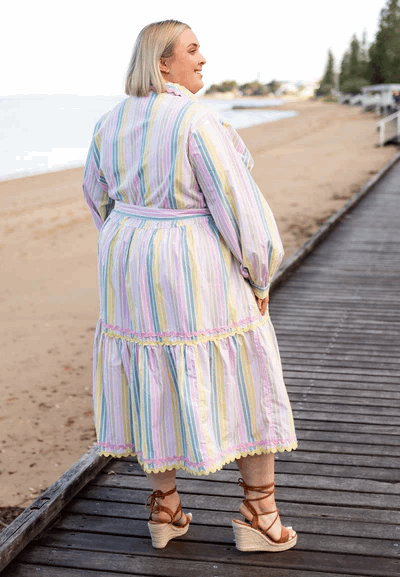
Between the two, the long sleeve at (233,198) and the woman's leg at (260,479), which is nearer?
the long sleeve at (233,198)

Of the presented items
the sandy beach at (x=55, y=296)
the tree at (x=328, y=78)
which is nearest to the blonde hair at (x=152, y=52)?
the sandy beach at (x=55, y=296)

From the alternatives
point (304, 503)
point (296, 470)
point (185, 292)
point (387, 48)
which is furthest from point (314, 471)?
point (387, 48)

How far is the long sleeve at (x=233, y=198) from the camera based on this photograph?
2.07 meters

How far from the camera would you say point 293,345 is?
189 inches

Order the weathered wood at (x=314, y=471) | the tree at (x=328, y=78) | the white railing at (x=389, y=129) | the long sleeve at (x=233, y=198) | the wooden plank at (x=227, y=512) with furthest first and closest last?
the tree at (x=328, y=78) → the white railing at (x=389, y=129) → the weathered wood at (x=314, y=471) → the wooden plank at (x=227, y=512) → the long sleeve at (x=233, y=198)

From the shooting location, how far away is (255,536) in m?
2.33

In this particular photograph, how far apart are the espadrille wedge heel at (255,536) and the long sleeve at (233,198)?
0.71m

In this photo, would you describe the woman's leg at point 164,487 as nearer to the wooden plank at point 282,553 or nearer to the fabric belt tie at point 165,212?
the wooden plank at point 282,553

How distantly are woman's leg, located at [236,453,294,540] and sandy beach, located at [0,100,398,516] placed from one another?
6.17ft

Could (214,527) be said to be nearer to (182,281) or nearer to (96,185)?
(182,281)

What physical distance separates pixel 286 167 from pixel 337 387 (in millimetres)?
20260

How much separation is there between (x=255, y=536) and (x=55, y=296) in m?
6.67

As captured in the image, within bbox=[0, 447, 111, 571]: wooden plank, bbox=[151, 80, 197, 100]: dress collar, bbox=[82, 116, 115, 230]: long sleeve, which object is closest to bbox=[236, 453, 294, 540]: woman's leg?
bbox=[0, 447, 111, 571]: wooden plank

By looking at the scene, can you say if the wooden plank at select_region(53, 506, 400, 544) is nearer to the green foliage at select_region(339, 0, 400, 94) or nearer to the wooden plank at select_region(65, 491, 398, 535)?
the wooden plank at select_region(65, 491, 398, 535)
